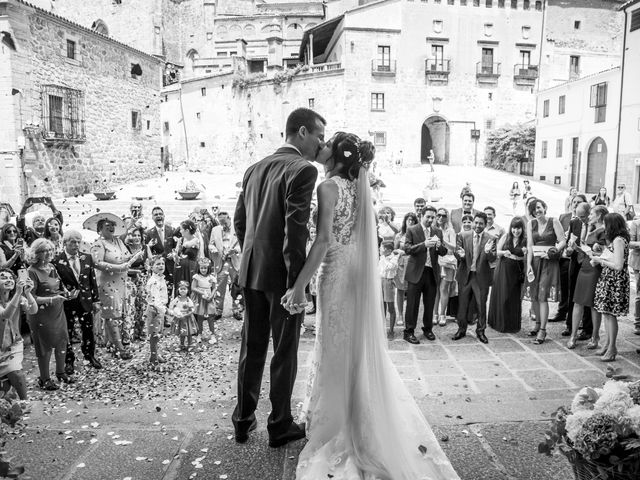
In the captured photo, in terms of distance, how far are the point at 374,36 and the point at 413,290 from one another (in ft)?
107

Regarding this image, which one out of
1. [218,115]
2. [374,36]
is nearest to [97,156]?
[218,115]

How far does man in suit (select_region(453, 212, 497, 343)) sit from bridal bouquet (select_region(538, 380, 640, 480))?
4015 mm

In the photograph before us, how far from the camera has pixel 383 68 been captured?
3544 centimetres

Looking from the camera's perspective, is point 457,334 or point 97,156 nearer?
point 457,334

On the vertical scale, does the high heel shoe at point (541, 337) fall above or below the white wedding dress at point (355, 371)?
below

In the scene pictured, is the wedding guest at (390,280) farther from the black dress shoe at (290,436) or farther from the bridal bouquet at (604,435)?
the bridal bouquet at (604,435)

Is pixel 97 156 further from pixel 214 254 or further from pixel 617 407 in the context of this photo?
pixel 617 407

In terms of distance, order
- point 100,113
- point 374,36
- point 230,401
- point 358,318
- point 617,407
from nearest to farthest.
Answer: point 617,407 → point 358,318 → point 230,401 → point 100,113 → point 374,36

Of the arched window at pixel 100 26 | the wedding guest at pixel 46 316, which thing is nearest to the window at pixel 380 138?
the arched window at pixel 100 26

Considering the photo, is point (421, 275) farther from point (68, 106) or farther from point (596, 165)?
point (596, 165)

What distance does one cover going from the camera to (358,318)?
10.9 feet

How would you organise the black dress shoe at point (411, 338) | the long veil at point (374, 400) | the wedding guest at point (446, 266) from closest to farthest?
the long veil at point (374, 400) → the black dress shoe at point (411, 338) → the wedding guest at point (446, 266)

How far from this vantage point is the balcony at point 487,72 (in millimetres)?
36625

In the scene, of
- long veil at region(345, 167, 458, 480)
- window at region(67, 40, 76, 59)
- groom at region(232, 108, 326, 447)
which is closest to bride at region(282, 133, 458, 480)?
long veil at region(345, 167, 458, 480)
